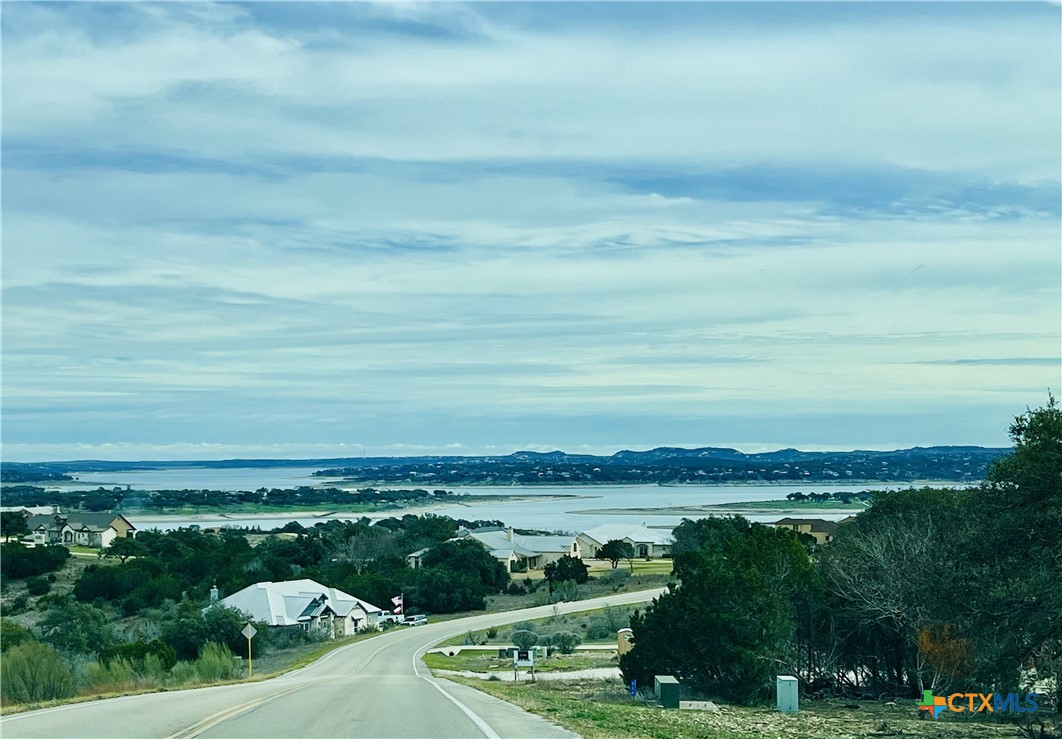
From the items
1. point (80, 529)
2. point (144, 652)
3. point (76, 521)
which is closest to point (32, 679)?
point (144, 652)

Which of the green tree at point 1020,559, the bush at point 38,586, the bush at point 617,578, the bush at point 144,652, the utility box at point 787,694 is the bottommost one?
the bush at point 617,578

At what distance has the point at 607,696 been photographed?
2842 cm

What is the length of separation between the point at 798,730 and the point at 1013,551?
18.0 ft

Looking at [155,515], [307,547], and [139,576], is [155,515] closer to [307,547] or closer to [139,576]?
[307,547]

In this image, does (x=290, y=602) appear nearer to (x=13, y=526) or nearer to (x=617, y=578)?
(x=617, y=578)

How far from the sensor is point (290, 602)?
61.5m

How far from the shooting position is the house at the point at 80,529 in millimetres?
104938

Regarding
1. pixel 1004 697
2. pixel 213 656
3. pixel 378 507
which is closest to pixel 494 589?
pixel 213 656

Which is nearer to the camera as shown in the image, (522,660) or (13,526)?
(522,660)

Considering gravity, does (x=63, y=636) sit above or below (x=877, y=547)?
below

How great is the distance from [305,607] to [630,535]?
4639cm

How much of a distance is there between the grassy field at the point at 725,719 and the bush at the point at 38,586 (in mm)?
50640

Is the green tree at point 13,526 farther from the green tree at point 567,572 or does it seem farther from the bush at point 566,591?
the bush at point 566,591

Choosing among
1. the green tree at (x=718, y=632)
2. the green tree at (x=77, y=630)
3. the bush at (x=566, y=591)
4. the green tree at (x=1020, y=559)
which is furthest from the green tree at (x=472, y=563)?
the green tree at (x=1020, y=559)
